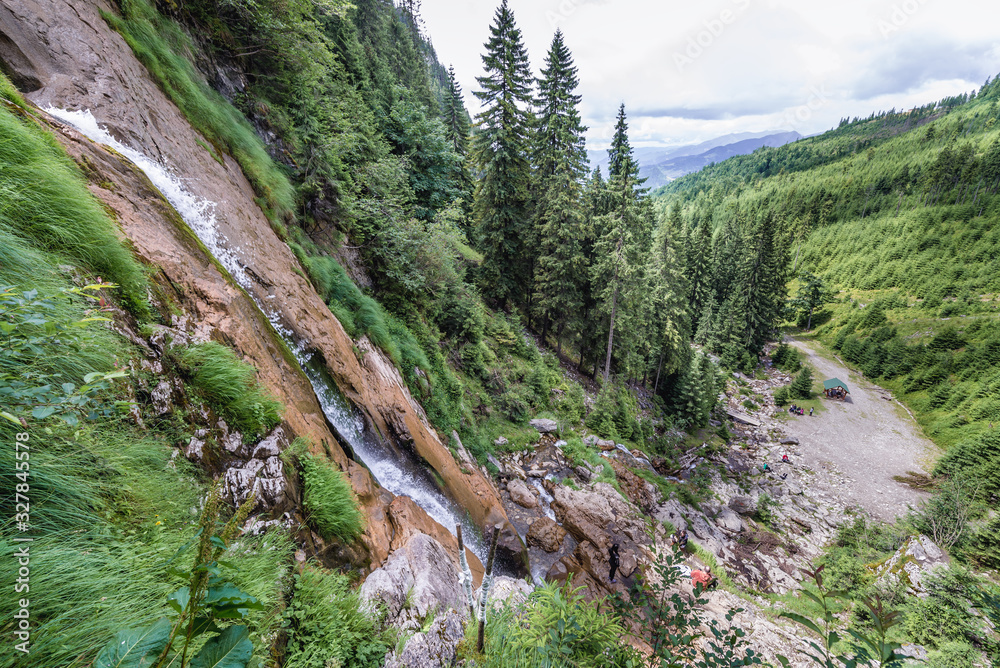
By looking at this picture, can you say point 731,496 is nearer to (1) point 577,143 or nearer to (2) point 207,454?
(1) point 577,143

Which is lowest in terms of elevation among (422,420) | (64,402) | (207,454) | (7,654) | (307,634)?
(422,420)

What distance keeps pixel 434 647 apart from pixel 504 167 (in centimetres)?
2081

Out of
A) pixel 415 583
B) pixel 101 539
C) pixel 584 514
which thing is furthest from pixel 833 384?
pixel 101 539

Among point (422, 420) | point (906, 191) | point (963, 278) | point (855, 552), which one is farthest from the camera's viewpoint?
point (906, 191)

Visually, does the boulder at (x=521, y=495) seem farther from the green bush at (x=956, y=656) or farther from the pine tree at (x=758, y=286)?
the pine tree at (x=758, y=286)

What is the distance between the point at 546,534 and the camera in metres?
9.90

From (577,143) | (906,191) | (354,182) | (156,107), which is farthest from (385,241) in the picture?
(906,191)

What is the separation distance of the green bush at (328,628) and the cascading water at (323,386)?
3081 millimetres

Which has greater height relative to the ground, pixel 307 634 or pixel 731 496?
pixel 307 634

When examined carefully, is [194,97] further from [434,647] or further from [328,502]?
[434,647]

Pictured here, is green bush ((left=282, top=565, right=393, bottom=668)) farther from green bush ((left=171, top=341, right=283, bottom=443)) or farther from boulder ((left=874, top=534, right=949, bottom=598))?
boulder ((left=874, top=534, right=949, bottom=598))

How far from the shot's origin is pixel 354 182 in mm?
10820

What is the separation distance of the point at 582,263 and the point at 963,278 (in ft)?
211

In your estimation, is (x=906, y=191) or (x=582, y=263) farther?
(x=906, y=191)
